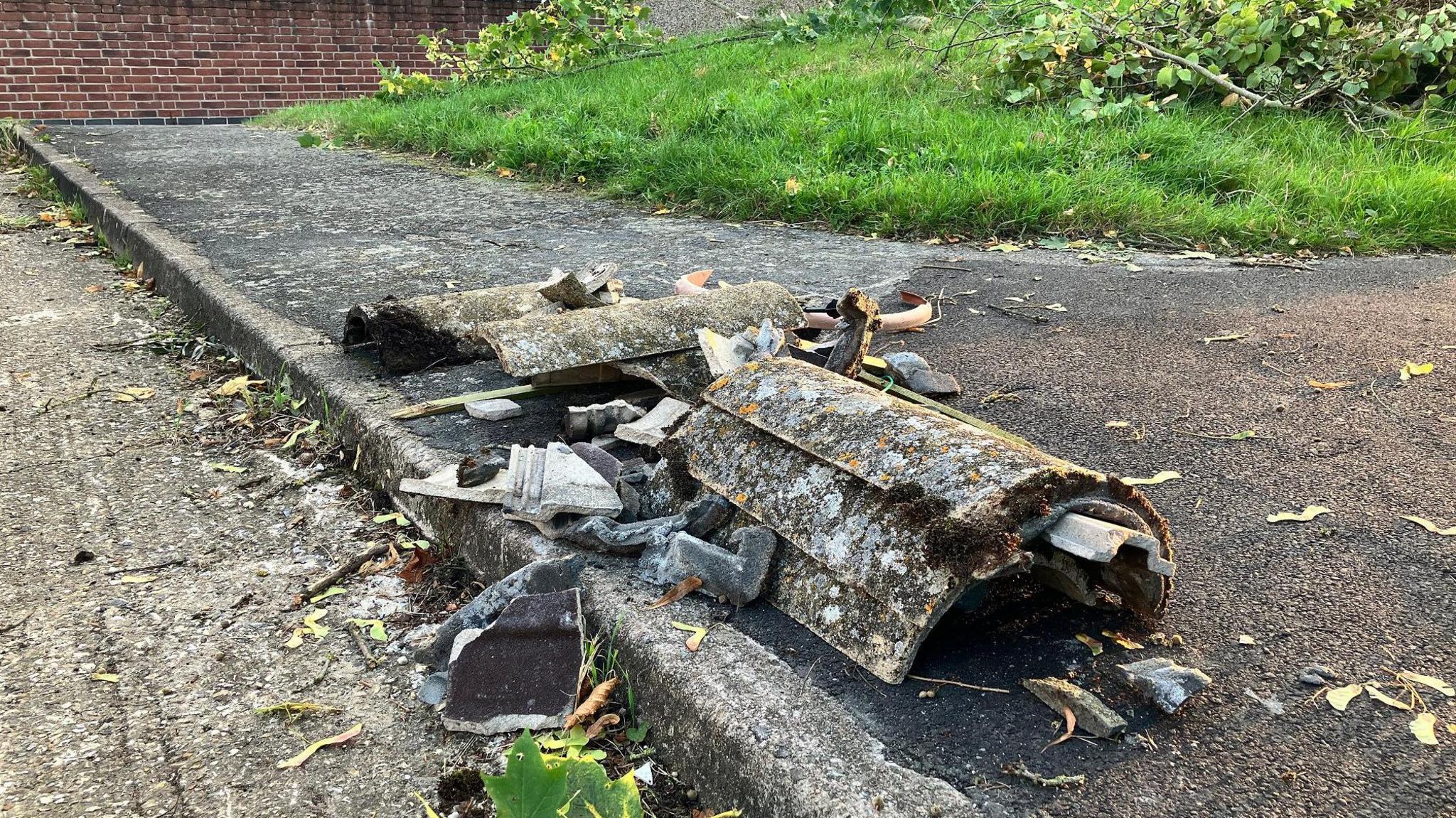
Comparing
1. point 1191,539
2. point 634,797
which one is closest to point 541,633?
point 634,797

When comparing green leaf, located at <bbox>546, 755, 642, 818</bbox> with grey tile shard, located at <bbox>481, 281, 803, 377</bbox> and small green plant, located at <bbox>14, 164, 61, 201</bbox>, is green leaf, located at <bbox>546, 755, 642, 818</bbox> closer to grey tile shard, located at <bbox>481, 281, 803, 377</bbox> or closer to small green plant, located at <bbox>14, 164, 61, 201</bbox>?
grey tile shard, located at <bbox>481, 281, 803, 377</bbox>

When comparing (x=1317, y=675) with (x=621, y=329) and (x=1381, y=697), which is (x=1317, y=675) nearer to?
(x=1381, y=697)

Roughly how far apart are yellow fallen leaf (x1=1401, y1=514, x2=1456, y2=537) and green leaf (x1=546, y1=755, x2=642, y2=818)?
1.62 meters

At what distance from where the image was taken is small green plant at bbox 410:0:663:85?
33.2 feet

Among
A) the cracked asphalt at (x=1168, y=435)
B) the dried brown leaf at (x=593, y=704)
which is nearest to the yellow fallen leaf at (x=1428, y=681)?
the cracked asphalt at (x=1168, y=435)

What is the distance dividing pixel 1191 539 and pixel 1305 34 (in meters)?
5.24

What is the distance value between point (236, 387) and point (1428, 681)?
10.0 ft

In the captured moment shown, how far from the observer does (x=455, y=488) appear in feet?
7.04

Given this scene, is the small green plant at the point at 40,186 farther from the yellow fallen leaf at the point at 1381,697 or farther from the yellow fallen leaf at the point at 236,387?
the yellow fallen leaf at the point at 1381,697

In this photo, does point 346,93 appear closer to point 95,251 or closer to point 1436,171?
point 95,251

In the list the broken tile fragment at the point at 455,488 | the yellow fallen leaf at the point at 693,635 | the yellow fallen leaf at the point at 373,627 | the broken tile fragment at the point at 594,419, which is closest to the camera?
the yellow fallen leaf at the point at 693,635

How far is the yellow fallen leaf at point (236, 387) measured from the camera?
3199 millimetres

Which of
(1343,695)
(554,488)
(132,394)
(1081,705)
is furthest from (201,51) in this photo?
(1343,695)

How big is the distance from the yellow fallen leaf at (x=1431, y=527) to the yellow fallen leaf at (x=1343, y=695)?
66 centimetres
